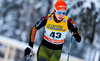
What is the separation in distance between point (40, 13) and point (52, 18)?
65.4 inches

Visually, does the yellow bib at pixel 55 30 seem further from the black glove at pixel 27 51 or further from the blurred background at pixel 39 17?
the blurred background at pixel 39 17

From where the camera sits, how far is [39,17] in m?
2.62

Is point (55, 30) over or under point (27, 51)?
over

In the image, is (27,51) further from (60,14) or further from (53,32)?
(60,14)

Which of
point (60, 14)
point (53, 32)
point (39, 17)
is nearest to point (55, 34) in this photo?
point (53, 32)

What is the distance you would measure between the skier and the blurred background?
765 mm

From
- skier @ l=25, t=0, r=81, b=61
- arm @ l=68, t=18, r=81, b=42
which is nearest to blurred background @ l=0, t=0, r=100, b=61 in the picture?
skier @ l=25, t=0, r=81, b=61

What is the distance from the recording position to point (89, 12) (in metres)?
2.35

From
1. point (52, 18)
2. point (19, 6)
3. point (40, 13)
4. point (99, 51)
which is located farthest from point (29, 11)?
point (52, 18)

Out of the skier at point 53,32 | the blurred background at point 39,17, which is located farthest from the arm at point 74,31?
the blurred background at point 39,17

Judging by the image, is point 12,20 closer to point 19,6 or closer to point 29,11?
point 19,6

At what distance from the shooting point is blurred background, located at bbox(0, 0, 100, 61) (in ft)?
7.18

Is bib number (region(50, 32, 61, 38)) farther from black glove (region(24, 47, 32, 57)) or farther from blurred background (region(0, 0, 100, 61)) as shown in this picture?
blurred background (region(0, 0, 100, 61))

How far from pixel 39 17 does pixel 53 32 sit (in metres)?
1.65
